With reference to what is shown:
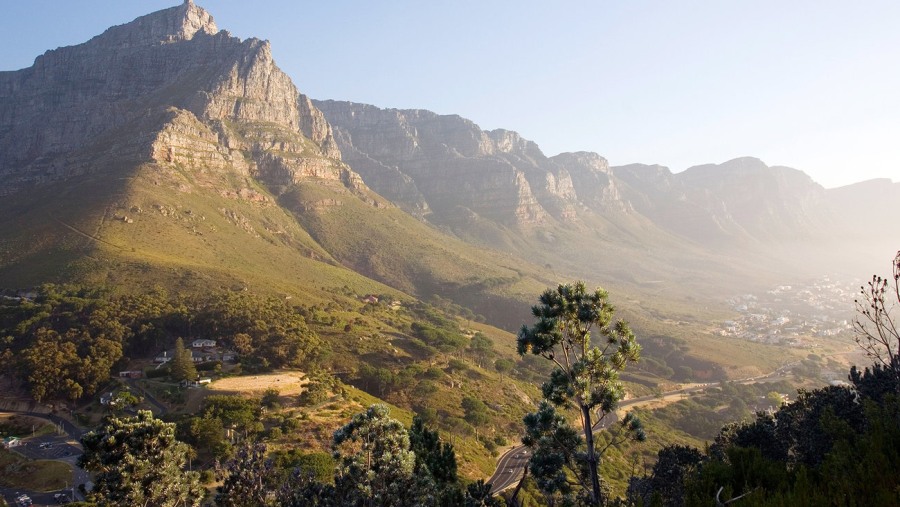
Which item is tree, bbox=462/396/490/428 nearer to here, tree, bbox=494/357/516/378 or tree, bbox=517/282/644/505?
tree, bbox=494/357/516/378

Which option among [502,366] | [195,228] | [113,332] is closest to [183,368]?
[113,332]

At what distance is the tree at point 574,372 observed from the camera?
15.6 metres

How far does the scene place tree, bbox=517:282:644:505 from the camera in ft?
51.3

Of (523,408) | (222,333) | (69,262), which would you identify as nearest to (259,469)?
(222,333)

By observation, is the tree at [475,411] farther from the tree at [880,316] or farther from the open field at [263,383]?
the tree at [880,316]

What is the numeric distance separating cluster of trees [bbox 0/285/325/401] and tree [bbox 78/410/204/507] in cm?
4258

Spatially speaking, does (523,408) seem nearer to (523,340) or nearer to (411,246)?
(523,340)

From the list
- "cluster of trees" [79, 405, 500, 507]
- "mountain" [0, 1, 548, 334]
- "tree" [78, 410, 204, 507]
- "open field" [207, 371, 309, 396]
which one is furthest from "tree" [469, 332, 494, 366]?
"tree" [78, 410, 204, 507]

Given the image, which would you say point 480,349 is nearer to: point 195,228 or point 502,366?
point 502,366

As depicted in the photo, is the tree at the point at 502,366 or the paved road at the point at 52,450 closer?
the paved road at the point at 52,450

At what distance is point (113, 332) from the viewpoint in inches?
2761

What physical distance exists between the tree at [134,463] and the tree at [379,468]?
9218 mm

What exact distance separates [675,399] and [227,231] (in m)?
134

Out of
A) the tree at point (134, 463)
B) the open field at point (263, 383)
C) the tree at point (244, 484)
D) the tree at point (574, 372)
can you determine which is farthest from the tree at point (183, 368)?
the tree at point (574, 372)
